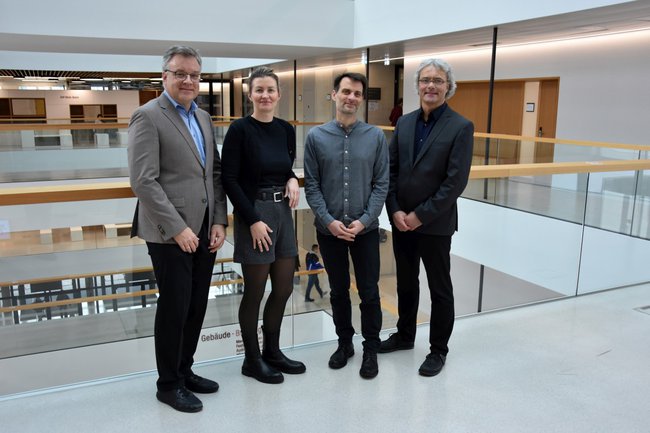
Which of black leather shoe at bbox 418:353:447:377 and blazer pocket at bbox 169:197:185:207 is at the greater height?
blazer pocket at bbox 169:197:185:207

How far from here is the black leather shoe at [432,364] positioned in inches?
110

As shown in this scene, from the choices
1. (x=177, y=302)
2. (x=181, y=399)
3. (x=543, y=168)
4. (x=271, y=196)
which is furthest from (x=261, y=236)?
(x=543, y=168)

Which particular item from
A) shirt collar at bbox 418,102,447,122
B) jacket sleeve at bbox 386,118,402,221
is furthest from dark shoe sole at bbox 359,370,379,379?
shirt collar at bbox 418,102,447,122

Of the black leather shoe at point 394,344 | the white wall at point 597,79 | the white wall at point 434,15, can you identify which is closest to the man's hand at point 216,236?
the black leather shoe at point 394,344

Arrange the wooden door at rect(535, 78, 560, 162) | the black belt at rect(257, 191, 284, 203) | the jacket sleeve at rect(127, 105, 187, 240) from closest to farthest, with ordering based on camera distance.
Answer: the jacket sleeve at rect(127, 105, 187, 240) → the black belt at rect(257, 191, 284, 203) → the wooden door at rect(535, 78, 560, 162)

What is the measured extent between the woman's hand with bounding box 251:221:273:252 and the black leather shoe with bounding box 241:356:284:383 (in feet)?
1.88

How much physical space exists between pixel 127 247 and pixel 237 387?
95 centimetres

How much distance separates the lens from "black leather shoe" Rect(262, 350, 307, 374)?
9.08 feet

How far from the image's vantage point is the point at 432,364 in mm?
2832

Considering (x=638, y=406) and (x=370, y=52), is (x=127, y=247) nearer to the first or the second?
(x=638, y=406)

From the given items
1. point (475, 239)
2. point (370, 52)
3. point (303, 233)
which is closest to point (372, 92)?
point (370, 52)

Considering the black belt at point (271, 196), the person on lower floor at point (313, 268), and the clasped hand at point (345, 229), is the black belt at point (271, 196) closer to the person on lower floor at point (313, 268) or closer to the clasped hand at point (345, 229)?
the clasped hand at point (345, 229)

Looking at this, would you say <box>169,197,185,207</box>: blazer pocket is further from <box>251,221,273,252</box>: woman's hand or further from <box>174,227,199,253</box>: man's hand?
<box>251,221,273,252</box>: woman's hand

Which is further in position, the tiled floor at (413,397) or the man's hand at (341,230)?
the man's hand at (341,230)
